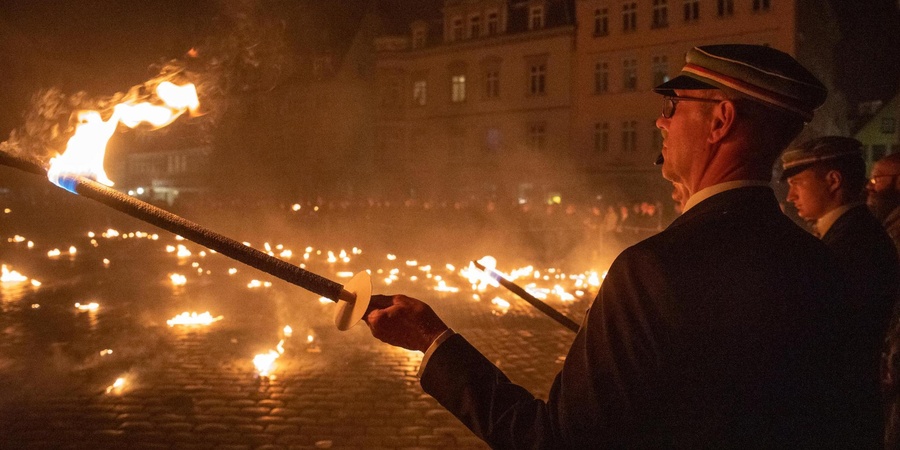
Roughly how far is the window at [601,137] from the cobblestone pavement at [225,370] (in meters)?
22.2

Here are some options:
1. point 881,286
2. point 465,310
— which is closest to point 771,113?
point 881,286

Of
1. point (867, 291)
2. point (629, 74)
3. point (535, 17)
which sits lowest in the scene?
point (867, 291)

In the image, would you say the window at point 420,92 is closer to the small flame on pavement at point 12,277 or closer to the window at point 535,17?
the window at point 535,17

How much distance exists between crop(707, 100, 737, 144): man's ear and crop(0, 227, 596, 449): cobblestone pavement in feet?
14.2

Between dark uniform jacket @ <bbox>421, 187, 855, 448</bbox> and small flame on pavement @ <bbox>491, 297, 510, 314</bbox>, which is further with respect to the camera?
small flame on pavement @ <bbox>491, 297, 510, 314</bbox>

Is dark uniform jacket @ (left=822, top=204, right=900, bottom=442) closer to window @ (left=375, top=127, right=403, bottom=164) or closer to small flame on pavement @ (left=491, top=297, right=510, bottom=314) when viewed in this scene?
small flame on pavement @ (left=491, top=297, right=510, bottom=314)

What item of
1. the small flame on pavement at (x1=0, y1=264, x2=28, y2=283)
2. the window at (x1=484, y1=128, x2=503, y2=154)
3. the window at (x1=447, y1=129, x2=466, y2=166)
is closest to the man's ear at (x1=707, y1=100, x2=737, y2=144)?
the small flame on pavement at (x1=0, y1=264, x2=28, y2=283)

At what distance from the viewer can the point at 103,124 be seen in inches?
119

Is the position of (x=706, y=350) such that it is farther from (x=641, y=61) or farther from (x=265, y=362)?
(x=641, y=61)

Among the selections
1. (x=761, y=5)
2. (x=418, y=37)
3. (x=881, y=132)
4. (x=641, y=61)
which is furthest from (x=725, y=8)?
(x=881, y=132)

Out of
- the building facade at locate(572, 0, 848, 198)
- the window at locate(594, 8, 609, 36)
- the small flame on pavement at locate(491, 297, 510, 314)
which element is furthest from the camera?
the window at locate(594, 8, 609, 36)

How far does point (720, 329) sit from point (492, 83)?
37.7 meters

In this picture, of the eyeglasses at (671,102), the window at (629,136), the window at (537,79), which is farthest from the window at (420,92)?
the eyeglasses at (671,102)

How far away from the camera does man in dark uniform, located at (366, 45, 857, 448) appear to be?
145 centimetres
